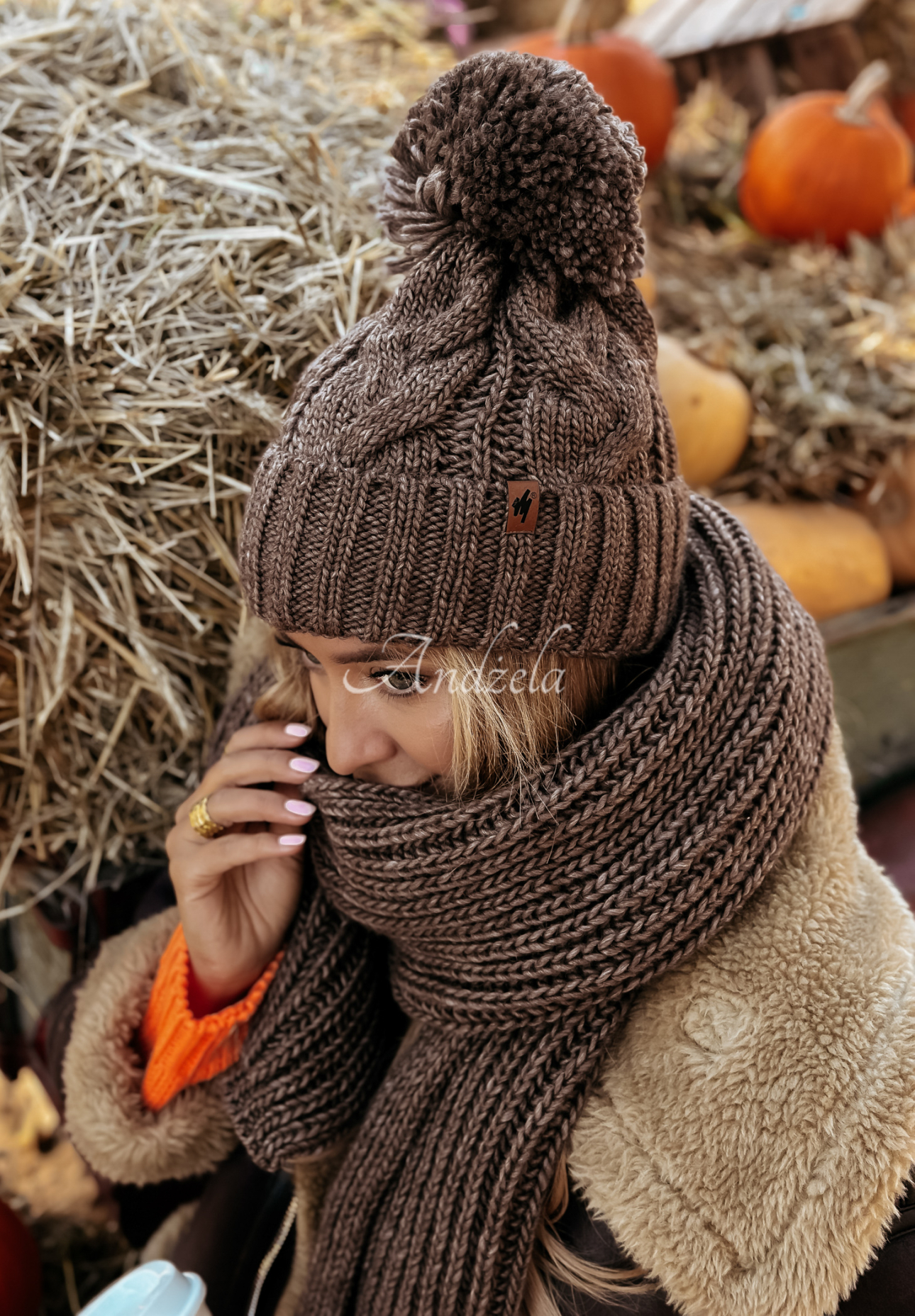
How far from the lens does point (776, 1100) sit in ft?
3.14

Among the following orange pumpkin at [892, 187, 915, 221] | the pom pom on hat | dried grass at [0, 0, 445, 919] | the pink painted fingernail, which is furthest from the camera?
orange pumpkin at [892, 187, 915, 221]

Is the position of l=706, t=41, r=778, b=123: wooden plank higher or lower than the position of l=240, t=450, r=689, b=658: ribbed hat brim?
higher

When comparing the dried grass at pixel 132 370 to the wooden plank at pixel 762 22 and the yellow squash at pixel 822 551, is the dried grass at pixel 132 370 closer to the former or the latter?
the yellow squash at pixel 822 551

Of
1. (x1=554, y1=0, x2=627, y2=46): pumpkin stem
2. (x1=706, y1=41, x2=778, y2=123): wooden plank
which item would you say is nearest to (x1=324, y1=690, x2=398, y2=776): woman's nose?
(x1=554, y1=0, x2=627, y2=46): pumpkin stem

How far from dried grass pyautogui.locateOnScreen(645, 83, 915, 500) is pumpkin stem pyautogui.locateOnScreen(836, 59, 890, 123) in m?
0.34

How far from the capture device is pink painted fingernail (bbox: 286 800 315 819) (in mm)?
1205

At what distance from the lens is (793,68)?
10.5 ft

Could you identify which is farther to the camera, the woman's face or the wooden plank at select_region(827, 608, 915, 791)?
the wooden plank at select_region(827, 608, 915, 791)

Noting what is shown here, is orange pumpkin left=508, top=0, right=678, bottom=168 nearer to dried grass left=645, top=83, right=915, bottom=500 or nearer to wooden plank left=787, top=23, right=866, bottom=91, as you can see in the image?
dried grass left=645, top=83, right=915, bottom=500

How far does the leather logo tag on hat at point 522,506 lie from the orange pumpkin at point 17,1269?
4.99ft

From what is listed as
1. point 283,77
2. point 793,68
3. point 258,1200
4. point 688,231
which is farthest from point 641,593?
point 793,68

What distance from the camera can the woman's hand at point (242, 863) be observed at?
1.21 m

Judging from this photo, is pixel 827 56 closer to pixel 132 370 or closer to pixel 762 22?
pixel 762 22

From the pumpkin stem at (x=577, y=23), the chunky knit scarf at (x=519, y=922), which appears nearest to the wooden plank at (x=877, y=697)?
the chunky knit scarf at (x=519, y=922)
